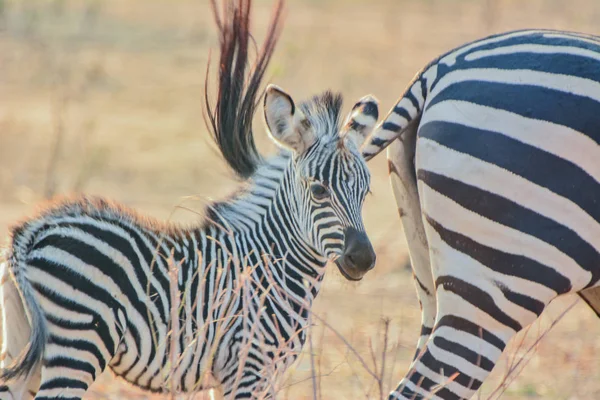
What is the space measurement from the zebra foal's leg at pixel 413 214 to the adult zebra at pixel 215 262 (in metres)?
0.29

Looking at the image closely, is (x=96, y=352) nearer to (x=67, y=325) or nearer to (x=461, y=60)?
(x=67, y=325)

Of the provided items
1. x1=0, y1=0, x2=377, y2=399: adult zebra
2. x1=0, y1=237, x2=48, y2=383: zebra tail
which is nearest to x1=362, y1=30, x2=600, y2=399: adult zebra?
x1=0, y1=0, x2=377, y2=399: adult zebra

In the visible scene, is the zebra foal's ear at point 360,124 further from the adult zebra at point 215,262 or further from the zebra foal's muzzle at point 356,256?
the zebra foal's muzzle at point 356,256

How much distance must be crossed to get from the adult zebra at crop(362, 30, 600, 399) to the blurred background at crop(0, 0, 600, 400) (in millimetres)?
3373

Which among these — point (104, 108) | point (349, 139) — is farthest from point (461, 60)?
point (104, 108)

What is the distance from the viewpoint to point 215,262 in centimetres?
455

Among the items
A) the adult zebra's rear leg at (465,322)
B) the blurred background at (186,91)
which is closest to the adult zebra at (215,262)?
the adult zebra's rear leg at (465,322)

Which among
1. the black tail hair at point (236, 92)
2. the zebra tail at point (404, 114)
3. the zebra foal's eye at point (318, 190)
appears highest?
the black tail hair at point (236, 92)

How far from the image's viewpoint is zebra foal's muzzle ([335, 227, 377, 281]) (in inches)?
172

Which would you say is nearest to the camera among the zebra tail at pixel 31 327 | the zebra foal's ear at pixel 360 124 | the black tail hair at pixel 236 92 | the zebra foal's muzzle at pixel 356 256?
the zebra tail at pixel 31 327

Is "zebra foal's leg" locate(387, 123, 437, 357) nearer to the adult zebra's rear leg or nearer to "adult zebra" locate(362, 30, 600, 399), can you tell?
"adult zebra" locate(362, 30, 600, 399)

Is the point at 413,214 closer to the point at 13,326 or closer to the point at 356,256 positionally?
the point at 356,256

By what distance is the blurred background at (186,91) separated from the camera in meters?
A: 9.08

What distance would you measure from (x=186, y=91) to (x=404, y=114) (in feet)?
45.3
